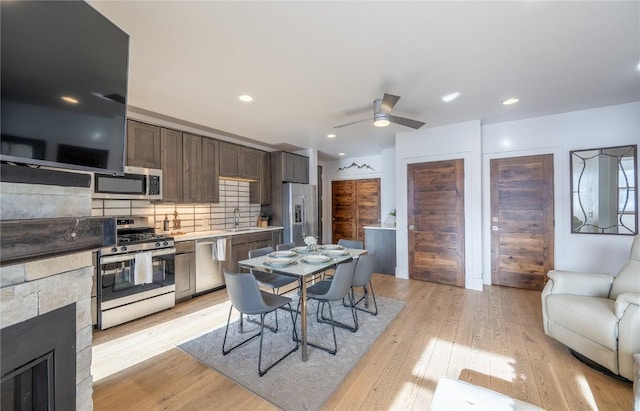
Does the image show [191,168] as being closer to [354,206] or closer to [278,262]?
[278,262]

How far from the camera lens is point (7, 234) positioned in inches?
35.6

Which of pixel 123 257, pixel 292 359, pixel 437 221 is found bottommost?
pixel 292 359

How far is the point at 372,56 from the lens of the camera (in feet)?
7.18

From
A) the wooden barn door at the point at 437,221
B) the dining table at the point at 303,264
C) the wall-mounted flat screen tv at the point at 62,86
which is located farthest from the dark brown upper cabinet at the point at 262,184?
the wall-mounted flat screen tv at the point at 62,86

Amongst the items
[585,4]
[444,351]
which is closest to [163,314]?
[444,351]

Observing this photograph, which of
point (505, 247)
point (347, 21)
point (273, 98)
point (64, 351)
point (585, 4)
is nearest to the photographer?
point (64, 351)

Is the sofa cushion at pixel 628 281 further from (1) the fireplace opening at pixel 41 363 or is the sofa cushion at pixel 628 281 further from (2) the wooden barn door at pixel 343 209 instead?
(2) the wooden barn door at pixel 343 209

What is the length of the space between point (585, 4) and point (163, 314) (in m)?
4.69

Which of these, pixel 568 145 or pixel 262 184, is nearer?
pixel 568 145

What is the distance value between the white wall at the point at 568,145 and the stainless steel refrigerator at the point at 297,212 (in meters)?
3.14

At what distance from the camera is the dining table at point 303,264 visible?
2.26 metres

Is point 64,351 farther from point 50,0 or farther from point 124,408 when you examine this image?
point 50,0

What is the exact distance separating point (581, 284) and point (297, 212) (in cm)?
406

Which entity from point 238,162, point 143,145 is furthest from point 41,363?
point 238,162
